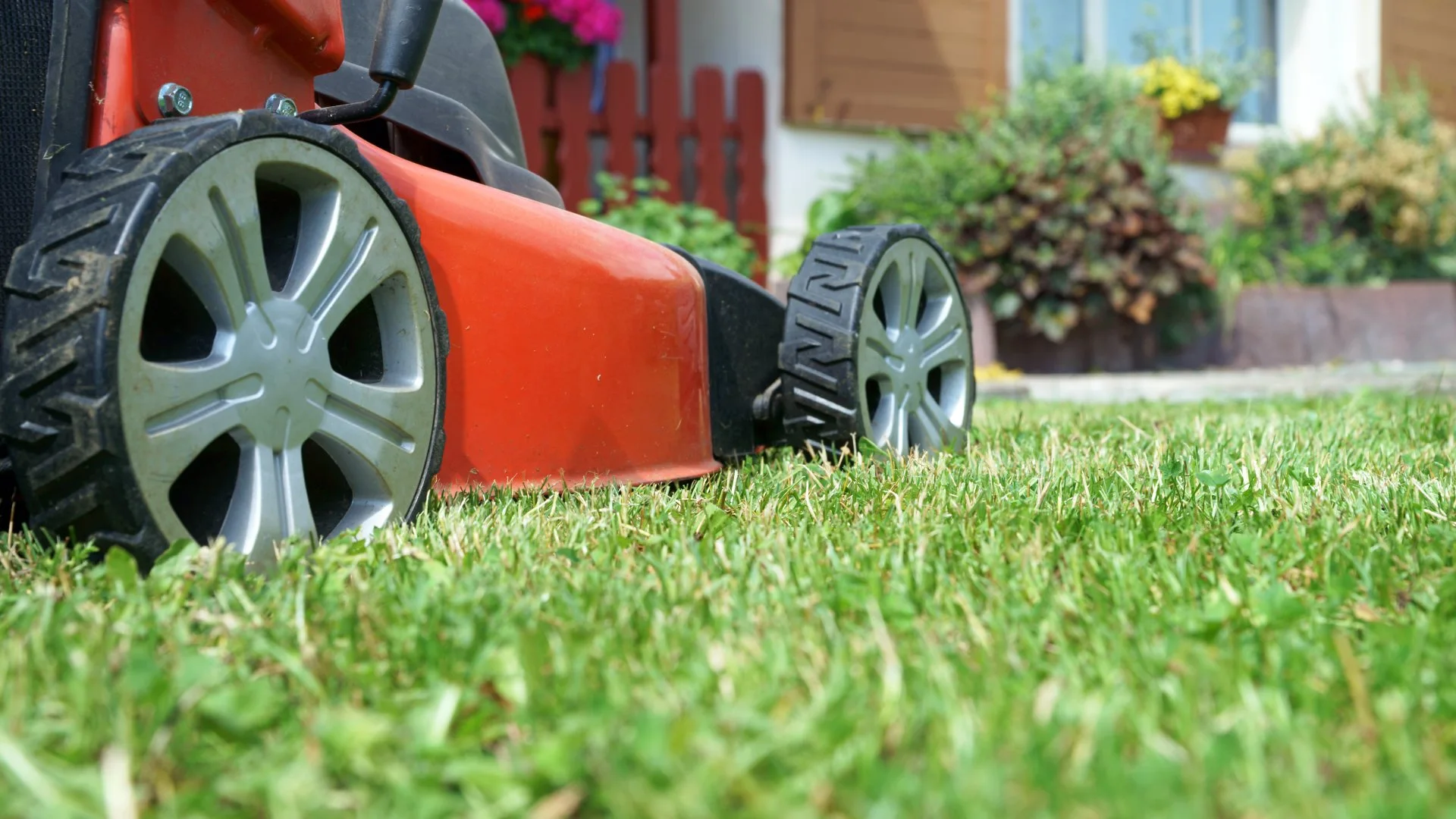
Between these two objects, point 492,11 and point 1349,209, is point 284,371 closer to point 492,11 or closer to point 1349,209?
point 492,11

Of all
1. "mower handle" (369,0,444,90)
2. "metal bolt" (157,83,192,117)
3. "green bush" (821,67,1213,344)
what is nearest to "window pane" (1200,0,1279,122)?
"green bush" (821,67,1213,344)

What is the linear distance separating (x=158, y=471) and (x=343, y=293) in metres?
0.34

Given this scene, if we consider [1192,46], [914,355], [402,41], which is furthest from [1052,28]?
[402,41]

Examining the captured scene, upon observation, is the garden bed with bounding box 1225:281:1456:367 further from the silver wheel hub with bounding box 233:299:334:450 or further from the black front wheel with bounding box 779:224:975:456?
the silver wheel hub with bounding box 233:299:334:450

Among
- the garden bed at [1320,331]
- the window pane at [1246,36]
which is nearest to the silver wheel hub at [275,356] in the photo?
the garden bed at [1320,331]

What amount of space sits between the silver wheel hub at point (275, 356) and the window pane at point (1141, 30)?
711 cm

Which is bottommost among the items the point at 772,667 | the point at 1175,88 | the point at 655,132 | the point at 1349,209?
the point at 772,667

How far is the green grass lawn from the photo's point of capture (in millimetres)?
799

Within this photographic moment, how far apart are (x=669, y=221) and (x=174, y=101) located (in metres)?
4.27

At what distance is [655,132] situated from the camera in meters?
6.32

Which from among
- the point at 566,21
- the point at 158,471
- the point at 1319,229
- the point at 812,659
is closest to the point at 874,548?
the point at 812,659

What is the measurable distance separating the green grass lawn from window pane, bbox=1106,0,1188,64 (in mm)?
6887

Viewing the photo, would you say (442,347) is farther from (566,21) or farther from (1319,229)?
(1319,229)

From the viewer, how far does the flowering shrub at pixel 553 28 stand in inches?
229
